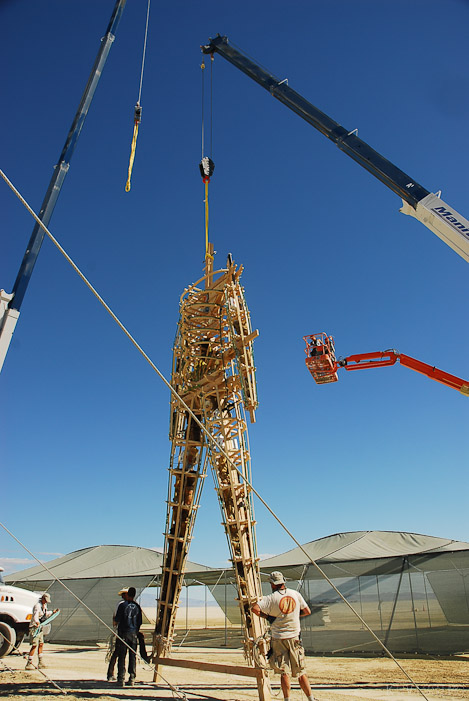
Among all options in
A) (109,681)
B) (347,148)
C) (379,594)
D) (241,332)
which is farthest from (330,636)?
(347,148)

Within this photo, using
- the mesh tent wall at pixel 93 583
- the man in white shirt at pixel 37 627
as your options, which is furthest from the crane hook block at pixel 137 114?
the mesh tent wall at pixel 93 583

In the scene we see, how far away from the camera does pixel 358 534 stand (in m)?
22.3

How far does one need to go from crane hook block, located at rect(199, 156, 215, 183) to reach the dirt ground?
46.0 feet

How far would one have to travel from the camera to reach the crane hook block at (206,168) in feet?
53.3

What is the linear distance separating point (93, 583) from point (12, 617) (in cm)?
984

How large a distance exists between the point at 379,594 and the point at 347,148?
48.5 ft

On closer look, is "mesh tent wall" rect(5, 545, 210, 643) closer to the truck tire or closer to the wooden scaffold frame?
the truck tire

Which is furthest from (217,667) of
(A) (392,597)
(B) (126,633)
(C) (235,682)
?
(A) (392,597)

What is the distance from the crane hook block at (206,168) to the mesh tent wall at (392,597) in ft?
47.5

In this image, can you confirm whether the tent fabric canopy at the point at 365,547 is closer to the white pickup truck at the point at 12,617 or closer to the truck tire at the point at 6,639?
the white pickup truck at the point at 12,617

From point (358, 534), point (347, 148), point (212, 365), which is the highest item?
point (347, 148)

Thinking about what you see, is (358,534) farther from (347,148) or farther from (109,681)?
(347,148)

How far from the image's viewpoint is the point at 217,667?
10.2 metres

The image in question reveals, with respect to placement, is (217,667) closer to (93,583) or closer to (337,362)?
(337,362)
